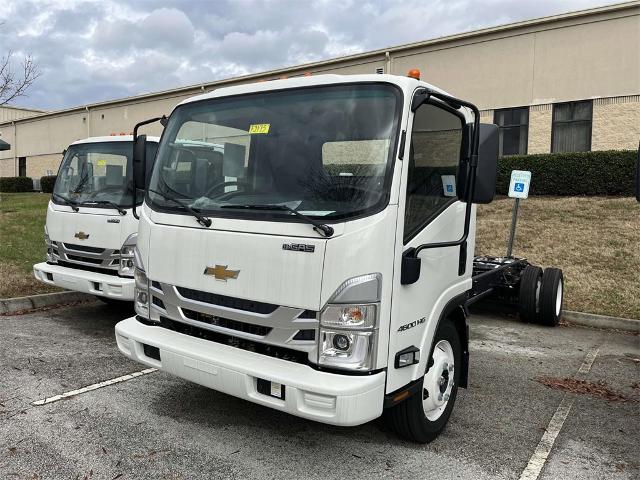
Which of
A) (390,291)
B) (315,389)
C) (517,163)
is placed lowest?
(315,389)

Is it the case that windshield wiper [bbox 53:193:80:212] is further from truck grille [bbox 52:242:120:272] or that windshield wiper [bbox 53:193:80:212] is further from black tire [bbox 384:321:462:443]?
black tire [bbox 384:321:462:443]

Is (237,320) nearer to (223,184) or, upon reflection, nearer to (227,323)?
(227,323)

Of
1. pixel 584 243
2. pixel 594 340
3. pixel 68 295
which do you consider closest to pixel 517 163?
pixel 584 243

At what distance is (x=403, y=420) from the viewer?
3352 millimetres

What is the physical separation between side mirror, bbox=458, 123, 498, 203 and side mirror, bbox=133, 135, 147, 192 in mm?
2324

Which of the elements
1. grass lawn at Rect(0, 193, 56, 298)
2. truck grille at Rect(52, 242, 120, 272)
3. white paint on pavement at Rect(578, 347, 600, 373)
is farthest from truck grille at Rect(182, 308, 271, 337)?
grass lawn at Rect(0, 193, 56, 298)

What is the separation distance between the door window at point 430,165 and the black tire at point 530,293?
161 inches

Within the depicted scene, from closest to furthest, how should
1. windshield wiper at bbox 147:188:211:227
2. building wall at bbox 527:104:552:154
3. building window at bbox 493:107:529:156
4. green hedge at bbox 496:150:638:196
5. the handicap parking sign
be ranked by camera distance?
1. windshield wiper at bbox 147:188:211:227
2. the handicap parking sign
3. green hedge at bbox 496:150:638:196
4. building wall at bbox 527:104:552:154
5. building window at bbox 493:107:529:156

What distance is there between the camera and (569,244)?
11.0 m

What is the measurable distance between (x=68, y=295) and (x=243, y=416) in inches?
185

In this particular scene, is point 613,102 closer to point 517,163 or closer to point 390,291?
point 517,163

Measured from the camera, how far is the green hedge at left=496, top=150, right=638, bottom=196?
14.3 m

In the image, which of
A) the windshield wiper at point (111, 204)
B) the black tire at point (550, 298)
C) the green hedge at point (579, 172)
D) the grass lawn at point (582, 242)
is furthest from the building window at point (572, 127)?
the windshield wiper at point (111, 204)

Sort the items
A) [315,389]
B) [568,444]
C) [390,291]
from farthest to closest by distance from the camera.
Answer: [568,444] → [390,291] → [315,389]
